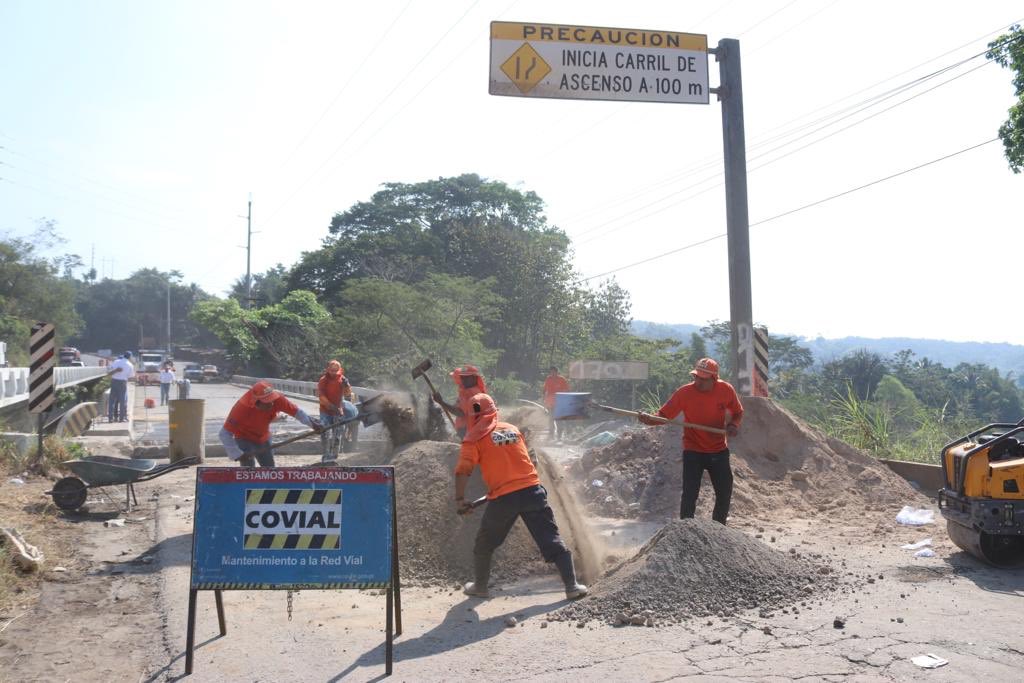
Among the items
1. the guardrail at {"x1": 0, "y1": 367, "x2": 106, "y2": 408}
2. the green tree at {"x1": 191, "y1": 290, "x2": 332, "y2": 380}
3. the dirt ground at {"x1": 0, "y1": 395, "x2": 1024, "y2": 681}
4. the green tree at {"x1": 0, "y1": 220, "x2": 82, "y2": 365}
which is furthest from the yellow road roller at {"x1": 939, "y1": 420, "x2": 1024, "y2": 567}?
the green tree at {"x1": 0, "y1": 220, "x2": 82, "y2": 365}

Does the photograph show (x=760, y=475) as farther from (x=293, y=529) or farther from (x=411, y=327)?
(x=411, y=327)

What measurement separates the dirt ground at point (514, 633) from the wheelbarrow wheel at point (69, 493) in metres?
2.19

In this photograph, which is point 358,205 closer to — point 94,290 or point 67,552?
point 67,552

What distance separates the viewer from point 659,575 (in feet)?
20.4

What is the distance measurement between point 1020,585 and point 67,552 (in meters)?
8.09

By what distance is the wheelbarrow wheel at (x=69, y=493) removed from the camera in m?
9.95

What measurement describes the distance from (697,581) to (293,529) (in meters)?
2.78

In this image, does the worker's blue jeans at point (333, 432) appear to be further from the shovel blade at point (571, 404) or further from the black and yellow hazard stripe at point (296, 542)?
the black and yellow hazard stripe at point (296, 542)

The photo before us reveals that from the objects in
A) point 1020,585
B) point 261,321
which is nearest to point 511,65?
point 1020,585

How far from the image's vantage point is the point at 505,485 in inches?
255

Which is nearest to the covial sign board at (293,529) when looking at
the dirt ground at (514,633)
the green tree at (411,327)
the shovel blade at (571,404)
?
the dirt ground at (514,633)

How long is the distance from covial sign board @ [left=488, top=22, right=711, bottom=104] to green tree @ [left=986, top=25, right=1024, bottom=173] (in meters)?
4.88

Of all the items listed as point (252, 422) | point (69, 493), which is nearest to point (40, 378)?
point (69, 493)

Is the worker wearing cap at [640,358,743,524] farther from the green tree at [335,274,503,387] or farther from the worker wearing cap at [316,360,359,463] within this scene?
the green tree at [335,274,503,387]
